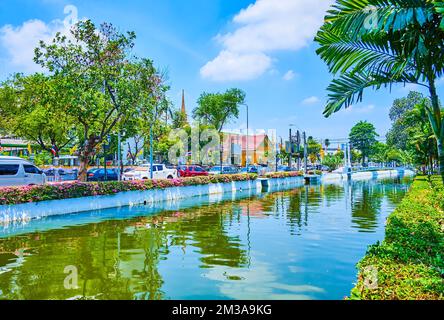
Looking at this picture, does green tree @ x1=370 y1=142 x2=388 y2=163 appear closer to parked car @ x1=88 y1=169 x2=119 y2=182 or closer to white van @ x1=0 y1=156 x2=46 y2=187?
parked car @ x1=88 y1=169 x2=119 y2=182

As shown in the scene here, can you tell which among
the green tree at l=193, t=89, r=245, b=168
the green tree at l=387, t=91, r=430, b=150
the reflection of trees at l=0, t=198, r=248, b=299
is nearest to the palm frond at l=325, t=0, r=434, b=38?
the reflection of trees at l=0, t=198, r=248, b=299

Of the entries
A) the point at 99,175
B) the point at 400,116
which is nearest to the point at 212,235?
the point at 99,175

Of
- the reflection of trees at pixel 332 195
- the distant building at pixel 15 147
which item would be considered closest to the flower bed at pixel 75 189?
the reflection of trees at pixel 332 195

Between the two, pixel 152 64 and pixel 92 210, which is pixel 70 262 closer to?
pixel 92 210

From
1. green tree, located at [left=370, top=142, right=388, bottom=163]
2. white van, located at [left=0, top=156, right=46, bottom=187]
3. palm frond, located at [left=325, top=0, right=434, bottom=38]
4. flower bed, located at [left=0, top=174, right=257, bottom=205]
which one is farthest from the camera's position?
green tree, located at [left=370, top=142, right=388, bottom=163]

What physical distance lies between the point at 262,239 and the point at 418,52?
726 centimetres

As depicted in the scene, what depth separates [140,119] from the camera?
24422 mm

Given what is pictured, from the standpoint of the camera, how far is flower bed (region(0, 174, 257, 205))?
51.0ft

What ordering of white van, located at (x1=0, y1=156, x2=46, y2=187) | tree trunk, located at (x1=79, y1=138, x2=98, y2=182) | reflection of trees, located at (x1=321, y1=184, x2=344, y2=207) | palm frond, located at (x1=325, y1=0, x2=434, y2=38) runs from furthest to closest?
reflection of trees, located at (x1=321, y1=184, x2=344, y2=207) → tree trunk, located at (x1=79, y1=138, x2=98, y2=182) → white van, located at (x1=0, y1=156, x2=46, y2=187) → palm frond, located at (x1=325, y1=0, x2=434, y2=38)

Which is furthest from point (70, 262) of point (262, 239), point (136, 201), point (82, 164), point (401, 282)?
point (82, 164)

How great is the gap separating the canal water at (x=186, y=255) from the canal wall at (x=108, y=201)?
806mm

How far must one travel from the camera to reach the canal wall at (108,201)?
51.5 feet

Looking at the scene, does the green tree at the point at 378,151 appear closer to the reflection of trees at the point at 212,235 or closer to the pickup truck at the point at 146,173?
the pickup truck at the point at 146,173

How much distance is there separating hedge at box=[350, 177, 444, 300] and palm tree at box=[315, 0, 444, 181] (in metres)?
1.73
